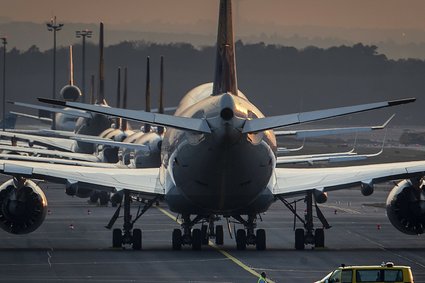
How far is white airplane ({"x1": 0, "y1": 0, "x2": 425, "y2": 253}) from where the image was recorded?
4538 cm

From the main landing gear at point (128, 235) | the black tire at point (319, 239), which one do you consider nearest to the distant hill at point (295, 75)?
the black tire at point (319, 239)

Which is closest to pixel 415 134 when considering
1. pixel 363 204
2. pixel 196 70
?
pixel 196 70

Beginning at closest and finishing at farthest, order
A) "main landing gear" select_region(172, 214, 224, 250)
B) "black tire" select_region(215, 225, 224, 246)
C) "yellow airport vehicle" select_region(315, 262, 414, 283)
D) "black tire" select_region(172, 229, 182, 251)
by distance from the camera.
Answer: "yellow airport vehicle" select_region(315, 262, 414, 283) < "main landing gear" select_region(172, 214, 224, 250) < "black tire" select_region(172, 229, 182, 251) < "black tire" select_region(215, 225, 224, 246)

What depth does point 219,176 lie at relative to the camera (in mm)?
47312

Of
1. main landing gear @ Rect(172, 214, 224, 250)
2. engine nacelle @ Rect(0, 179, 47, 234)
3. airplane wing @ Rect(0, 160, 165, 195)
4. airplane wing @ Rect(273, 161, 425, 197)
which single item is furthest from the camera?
main landing gear @ Rect(172, 214, 224, 250)

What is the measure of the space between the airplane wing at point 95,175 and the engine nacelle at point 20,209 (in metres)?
0.80

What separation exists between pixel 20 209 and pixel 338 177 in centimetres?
1236

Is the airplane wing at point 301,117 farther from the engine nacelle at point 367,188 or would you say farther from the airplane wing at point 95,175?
the airplane wing at point 95,175

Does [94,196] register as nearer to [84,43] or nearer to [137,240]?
[137,240]

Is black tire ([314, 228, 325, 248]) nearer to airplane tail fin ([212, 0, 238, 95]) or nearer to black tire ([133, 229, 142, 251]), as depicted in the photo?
airplane tail fin ([212, 0, 238, 95])

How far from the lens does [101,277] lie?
4306cm

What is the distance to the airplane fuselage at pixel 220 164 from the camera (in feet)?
149

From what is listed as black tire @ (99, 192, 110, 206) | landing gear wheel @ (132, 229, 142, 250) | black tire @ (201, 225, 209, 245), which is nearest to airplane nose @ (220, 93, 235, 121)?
landing gear wheel @ (132, 229, 142, 250)

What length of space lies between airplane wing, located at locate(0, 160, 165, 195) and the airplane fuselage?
84.2 inches
